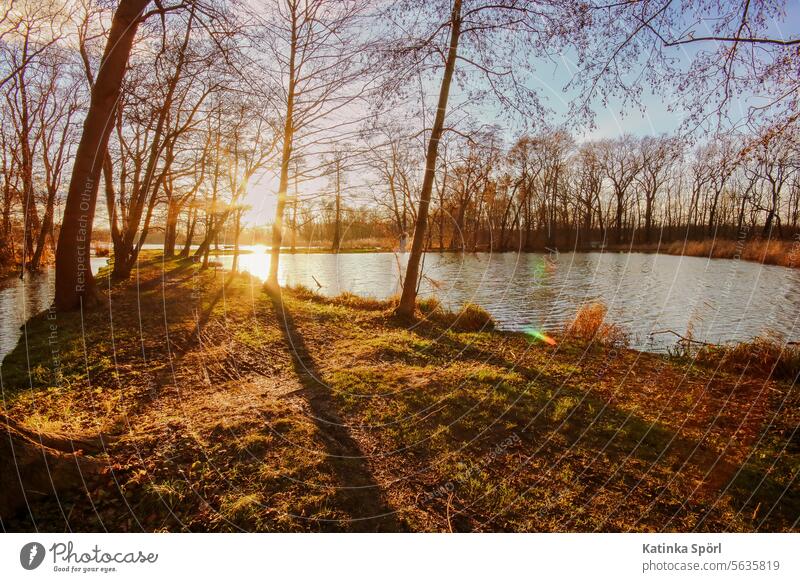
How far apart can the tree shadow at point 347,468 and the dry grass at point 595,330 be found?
260 inches

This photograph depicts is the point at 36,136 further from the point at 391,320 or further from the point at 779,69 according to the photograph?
the point at 779,69

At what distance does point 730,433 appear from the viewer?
4227 mm

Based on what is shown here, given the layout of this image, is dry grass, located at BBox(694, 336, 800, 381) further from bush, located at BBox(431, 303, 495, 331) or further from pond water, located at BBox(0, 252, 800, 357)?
bush, located at BBox(431, 303, 495, 331)

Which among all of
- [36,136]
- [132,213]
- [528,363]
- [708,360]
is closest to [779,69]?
[708,360]

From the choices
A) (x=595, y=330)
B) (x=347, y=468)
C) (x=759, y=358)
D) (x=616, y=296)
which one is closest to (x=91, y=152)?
(x=347, y=468)

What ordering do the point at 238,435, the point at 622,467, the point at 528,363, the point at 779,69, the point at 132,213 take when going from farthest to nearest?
the point at 132,213 → the point at 528,363 → the point at 779,69 → the point at 238,435 → the point at 622,467

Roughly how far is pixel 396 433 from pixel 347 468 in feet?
2.74

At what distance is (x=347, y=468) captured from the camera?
3.40 metres

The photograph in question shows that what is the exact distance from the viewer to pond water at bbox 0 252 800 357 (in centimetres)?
1010

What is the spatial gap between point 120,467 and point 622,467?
450 centimetres

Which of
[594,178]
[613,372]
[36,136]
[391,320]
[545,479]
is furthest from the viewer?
[594,178]

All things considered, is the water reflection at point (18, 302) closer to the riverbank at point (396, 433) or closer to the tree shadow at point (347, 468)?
the riverbank at point (396, 433)

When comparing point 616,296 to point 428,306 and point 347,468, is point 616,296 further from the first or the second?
point 347,468
